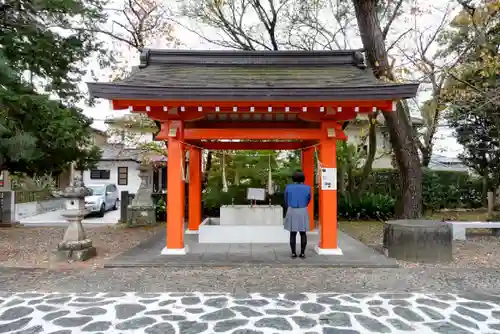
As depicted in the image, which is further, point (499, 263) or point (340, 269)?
point (499, 263)

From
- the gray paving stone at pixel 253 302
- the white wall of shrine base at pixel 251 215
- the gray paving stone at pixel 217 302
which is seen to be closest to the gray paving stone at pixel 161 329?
the gray paving stone at pixel 217 302

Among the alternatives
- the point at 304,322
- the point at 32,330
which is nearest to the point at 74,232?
the point at 32,330

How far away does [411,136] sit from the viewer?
10109mm

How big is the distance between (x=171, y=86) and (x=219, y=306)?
12.1 ft

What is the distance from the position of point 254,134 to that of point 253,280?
287 cm

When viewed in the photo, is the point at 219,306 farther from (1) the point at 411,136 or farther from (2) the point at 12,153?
(1) the point at 411,136

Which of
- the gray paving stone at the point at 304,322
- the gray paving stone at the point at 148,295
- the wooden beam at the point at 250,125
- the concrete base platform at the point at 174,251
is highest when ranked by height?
the wooden beam at the point at 250,125

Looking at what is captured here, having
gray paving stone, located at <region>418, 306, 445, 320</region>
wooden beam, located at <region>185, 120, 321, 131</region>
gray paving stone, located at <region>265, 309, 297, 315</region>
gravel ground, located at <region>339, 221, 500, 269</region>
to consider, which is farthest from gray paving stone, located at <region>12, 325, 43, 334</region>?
gravel ground, located at <region>339, 221, 500, 269</region>

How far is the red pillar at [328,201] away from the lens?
7031 mm

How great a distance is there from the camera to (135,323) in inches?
155

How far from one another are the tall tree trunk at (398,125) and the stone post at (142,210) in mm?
8020

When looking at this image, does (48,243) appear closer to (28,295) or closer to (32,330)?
(28,295)

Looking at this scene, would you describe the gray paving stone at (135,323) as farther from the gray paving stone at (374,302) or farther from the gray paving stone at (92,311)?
the gray paving stone at (374,302)

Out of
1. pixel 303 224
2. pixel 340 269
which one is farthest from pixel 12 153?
pixel 340 269
